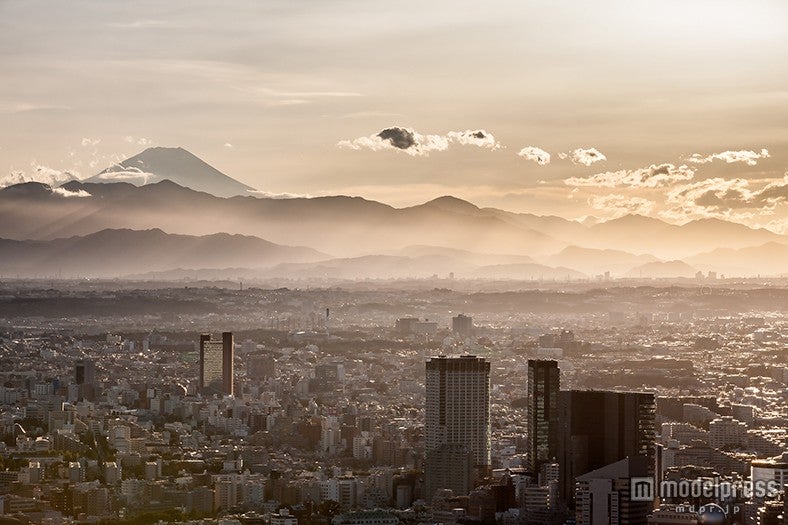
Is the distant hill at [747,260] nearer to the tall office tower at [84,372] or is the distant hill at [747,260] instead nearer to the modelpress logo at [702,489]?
the tall office tower at [84,372]

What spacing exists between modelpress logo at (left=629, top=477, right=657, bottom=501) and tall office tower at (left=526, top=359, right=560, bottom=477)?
14.1 ft

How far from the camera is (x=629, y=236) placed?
307ft

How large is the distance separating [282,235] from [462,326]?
138 ft

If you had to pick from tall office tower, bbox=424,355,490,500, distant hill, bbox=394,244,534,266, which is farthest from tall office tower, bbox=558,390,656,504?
distant hill, bbox=394,244,534,266

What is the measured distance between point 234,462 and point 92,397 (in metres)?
9.58

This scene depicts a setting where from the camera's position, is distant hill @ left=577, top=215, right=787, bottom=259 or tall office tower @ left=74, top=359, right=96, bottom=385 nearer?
tall office tower @ left=74, top=359, right=96, bottom=385

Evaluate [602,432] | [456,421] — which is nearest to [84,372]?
[456,421]

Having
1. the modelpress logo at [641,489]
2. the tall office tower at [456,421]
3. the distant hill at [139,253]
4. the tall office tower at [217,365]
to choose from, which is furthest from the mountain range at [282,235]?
the modelpress logo at [641,489]

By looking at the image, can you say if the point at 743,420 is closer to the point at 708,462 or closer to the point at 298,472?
the point at 708,462

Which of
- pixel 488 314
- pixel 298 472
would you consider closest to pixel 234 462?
pixel 298 472

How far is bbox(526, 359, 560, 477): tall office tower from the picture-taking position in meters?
20.6

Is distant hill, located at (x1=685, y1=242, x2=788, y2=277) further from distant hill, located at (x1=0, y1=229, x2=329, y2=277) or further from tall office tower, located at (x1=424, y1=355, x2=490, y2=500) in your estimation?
tall office tower, located at (x1=424, y1=355, x2=490, y2=500)

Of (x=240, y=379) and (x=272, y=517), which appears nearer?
(x=272, y=517)

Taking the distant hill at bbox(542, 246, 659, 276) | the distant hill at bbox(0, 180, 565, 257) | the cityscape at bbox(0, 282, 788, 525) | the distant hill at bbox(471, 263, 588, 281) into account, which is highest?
the distant hill at bbox(0, 180, 565, 257)
